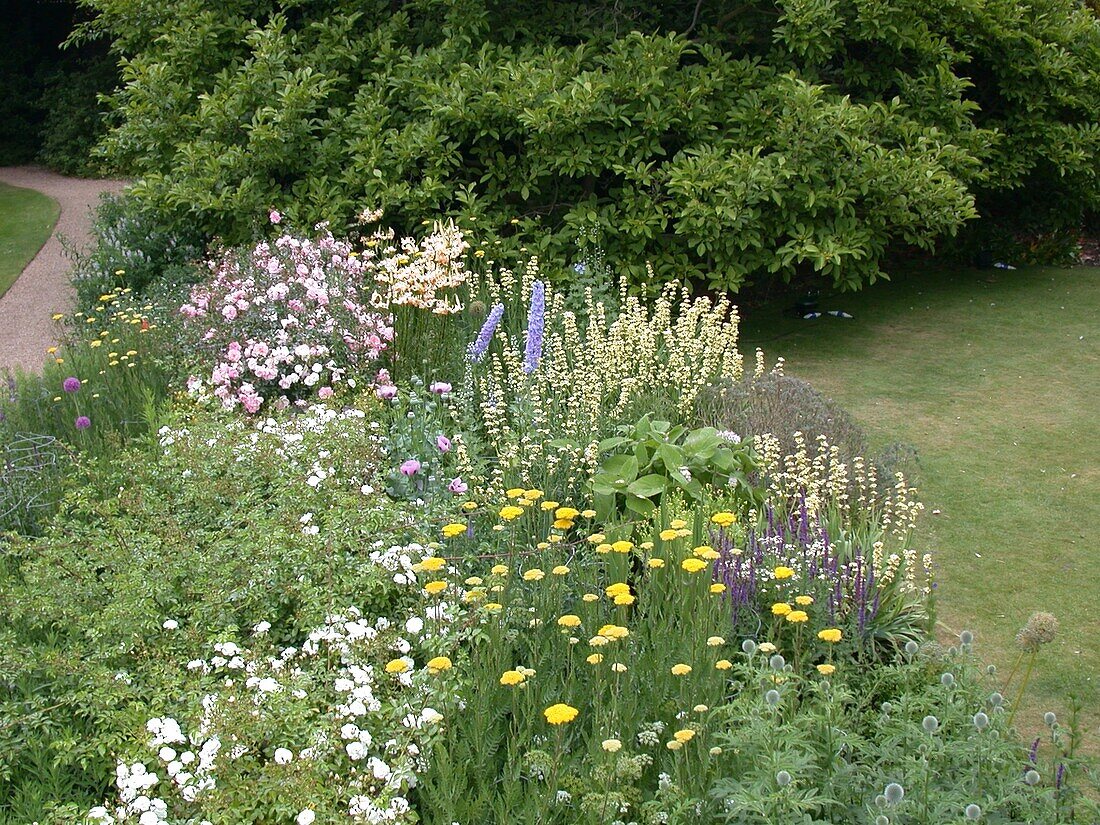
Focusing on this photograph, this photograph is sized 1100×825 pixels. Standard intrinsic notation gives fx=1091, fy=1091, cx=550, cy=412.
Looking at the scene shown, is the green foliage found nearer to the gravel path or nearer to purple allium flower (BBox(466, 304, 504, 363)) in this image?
purple allium flower (BBox(466, 304, 504, 363))

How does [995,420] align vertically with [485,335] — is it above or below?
below

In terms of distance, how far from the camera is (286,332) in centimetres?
537

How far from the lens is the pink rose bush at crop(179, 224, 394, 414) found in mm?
5188

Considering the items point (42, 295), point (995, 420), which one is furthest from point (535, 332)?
point (42, 295)

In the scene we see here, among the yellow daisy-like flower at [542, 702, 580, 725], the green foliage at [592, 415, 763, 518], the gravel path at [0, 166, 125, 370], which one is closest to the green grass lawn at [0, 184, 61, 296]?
the gravel path at [0, 166, 125, 370]

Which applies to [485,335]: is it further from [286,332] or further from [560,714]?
[560,714]

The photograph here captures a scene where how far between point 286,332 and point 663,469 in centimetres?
213

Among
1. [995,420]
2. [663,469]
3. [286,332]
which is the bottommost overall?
[995,420]

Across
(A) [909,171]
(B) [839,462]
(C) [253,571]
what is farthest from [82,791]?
(A) [909,171]

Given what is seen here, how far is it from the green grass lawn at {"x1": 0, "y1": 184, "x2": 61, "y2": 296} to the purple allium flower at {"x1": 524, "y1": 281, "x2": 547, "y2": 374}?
297 inches

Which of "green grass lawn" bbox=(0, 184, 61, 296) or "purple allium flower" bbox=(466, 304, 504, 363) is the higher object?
"purple allium flower" bbox=(466, 304, 504, 363)

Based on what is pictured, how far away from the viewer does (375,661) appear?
3045 millimetres

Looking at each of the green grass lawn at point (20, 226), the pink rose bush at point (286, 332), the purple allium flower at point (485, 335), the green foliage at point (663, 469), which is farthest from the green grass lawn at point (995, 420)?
the green grass lawn at point (20, 226)

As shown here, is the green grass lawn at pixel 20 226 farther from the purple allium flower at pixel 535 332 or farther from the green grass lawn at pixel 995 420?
the green grass lawn at pixel 995 420
